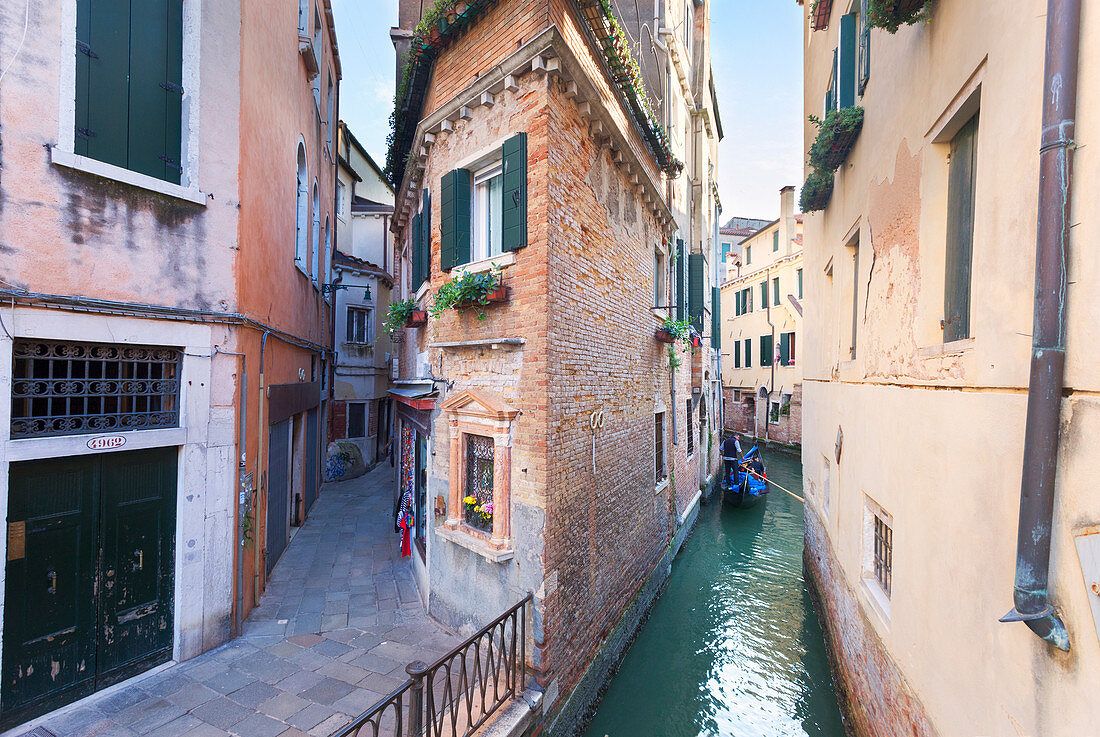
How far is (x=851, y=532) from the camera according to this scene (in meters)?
5.56

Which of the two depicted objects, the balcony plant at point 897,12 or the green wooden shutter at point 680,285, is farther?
the green wooden shutter at point 680,285

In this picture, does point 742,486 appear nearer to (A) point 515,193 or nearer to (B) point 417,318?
(B) point 417,318

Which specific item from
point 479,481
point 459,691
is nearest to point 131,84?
point 479,481

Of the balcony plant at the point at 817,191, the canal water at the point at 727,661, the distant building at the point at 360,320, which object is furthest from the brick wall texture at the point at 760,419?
the distant building at the point at 360,320

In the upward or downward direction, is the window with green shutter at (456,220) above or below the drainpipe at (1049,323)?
above

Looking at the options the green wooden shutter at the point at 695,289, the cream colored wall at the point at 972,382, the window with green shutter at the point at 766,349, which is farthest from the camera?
the window with green shutter at the point at 766,349

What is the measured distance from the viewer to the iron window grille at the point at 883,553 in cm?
458

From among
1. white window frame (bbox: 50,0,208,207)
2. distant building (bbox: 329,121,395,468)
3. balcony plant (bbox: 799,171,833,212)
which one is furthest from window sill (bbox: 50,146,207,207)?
distant building (bbox: 329,121,395,468)

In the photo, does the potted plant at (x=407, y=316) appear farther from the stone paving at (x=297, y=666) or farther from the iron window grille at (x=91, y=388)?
the stone paving at (x=297, y=666)

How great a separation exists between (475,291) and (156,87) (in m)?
4.01

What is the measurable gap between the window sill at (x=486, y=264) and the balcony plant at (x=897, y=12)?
3.55 m

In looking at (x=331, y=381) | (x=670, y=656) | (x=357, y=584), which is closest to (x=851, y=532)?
(x=670, y=656)

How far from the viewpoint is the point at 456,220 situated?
593cm

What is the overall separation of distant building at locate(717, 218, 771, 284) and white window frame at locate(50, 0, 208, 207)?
76.0 feet
